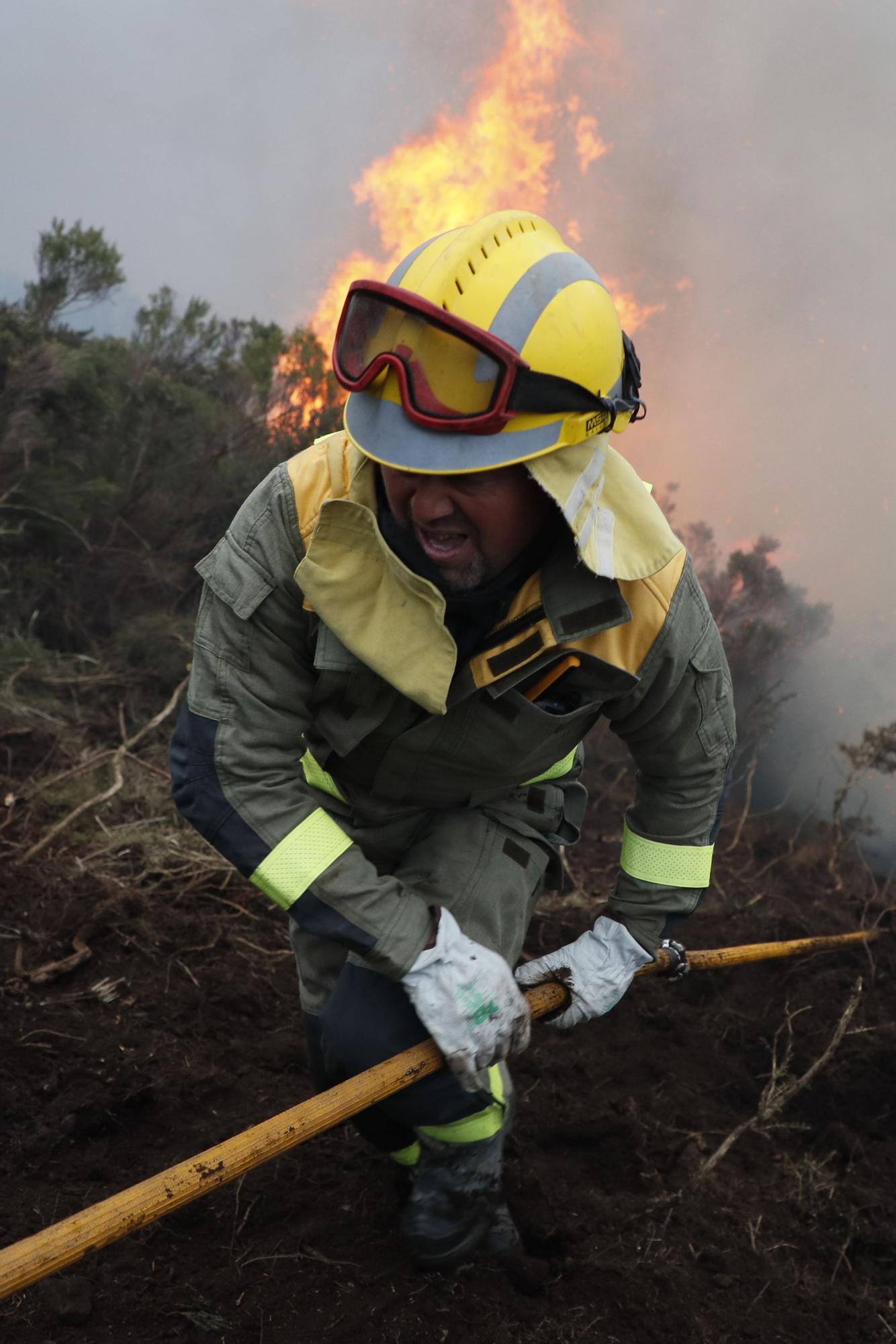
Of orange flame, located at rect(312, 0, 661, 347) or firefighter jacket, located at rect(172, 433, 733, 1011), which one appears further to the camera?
orange flame, located at rect(312, 0, 661, 347)

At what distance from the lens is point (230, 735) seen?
2.10 metres

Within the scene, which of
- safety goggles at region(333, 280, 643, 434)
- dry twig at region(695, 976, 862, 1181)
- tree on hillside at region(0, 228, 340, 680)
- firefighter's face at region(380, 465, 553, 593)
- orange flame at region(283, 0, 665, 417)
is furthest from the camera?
orange flame at region(283, 0, 665, 417)

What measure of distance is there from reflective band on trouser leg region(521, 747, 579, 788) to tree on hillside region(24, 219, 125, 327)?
5556 mm

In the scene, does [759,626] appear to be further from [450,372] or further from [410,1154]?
[450,372]

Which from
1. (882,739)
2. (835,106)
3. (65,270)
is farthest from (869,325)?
(65,270)

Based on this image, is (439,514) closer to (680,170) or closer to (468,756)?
(468,756)

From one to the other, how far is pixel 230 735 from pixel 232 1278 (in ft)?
3.98

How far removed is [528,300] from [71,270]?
6.19 meters

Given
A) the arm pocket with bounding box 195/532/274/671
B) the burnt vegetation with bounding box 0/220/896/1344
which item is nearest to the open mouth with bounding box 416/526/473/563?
the arm pocket with bounding box 195/532/274/671

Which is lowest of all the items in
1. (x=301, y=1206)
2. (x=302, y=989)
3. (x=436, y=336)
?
(x=301, y=1206)

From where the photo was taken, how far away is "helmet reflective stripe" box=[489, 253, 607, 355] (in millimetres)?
1938

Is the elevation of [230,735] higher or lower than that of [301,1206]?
higher

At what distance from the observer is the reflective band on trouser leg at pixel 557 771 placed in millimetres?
2650

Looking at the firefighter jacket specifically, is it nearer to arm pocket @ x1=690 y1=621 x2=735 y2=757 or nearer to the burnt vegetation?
arm pocket @ x1=690 y1=621 x2=735 y2=757
